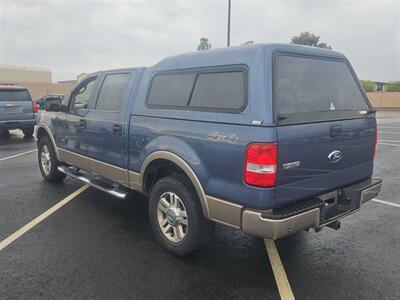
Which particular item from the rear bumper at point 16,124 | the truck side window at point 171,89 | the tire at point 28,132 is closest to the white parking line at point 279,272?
→ the truck side window at point 171,89

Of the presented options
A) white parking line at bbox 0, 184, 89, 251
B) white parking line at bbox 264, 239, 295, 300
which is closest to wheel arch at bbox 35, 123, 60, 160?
white parking line at bbox 0, 184, 89, 251

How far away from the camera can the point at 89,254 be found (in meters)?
3.85

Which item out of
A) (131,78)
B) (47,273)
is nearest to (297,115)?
(131,78)

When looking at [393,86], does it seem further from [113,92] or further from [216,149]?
[216,149]

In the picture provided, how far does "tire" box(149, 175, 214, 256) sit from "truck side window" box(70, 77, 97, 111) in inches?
83.3

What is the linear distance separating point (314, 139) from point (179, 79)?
60.0 inches

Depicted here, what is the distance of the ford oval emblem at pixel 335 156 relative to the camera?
135 inches

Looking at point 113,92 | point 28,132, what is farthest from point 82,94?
point 28,132

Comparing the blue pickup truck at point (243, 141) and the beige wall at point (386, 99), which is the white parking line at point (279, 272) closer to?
the blue pickup truck at point (243, 141)

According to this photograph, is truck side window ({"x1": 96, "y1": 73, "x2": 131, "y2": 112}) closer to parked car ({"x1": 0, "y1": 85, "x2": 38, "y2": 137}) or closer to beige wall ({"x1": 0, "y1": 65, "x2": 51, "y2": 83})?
parked car ({"x1": 0, "y1": 85, "x2": 38, "y2": 137})

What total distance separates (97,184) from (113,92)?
125cm

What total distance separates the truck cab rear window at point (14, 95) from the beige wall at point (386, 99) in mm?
33782

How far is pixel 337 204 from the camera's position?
3.71 m

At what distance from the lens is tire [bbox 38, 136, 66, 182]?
638 centimetres
